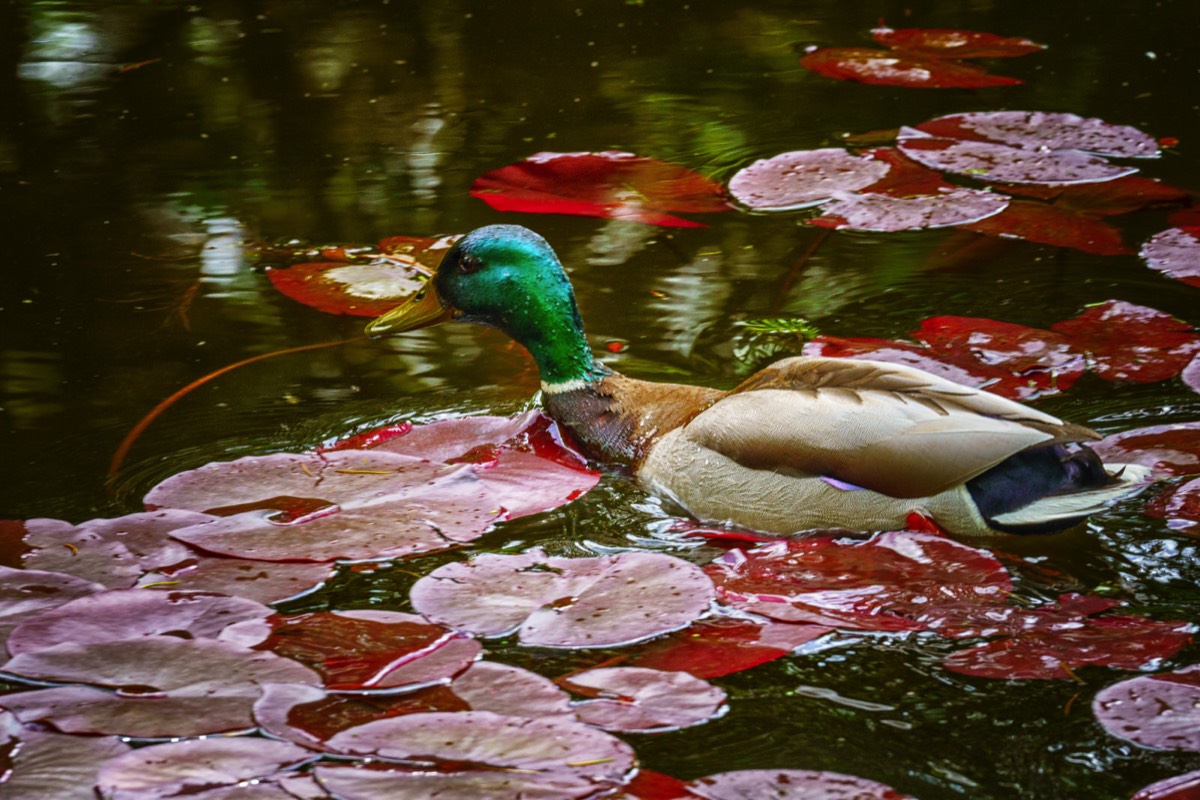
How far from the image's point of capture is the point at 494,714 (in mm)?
2648

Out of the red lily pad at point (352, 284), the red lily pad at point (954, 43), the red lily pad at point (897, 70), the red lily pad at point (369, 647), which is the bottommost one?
the red lily pad at point (369, 647)

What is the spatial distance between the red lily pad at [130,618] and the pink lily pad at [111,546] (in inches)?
5.7

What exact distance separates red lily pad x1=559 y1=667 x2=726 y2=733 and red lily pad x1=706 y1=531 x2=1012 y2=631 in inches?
12.5

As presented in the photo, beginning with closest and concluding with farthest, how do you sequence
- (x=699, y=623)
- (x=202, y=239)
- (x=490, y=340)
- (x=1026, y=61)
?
(x=699, y=623) → (x=490, y=340) → (x=202, y=239) → (x=1026, y=61)

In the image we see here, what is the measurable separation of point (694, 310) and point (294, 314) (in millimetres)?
1285

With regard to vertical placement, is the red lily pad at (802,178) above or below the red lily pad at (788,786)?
above

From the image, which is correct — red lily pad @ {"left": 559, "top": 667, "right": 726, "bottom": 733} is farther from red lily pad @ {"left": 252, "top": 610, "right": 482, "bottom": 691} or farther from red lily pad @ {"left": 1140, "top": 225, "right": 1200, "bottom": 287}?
red lily pad @ {"left": 1140, "top": 225, "right": 1200, "bottom": 287}

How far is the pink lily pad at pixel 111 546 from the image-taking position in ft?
10.4

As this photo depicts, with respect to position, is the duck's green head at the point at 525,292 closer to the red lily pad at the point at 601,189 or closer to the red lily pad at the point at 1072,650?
the red lily pad at the point at 601,189

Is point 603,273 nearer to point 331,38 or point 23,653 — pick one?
point 23,653

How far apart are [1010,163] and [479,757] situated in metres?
3.58

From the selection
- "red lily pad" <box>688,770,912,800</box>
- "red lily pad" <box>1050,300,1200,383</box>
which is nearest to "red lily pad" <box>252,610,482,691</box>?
"red lily pad" <box>688,770,912,800</box>

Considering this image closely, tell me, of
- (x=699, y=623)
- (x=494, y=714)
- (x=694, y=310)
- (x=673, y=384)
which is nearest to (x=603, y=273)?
(x=694, y=310)

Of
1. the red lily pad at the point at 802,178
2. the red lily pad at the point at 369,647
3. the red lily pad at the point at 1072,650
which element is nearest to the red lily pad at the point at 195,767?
the red lily pad at the point at 369,647
